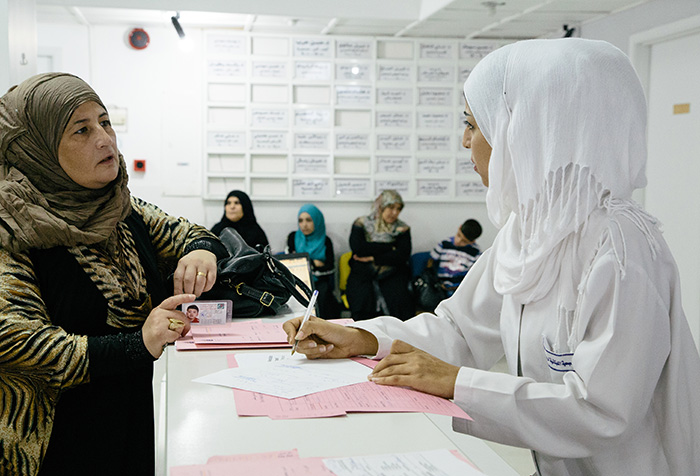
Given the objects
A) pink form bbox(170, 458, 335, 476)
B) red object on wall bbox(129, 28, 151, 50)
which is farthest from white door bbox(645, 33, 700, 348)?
red object on wall bbox(129, 28, 151, 50)

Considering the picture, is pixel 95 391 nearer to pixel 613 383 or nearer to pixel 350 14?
pixel 613 383

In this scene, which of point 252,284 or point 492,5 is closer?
point 252,284

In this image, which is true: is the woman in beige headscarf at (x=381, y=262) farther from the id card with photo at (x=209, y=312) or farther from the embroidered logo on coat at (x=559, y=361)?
the embroidered logo on coat at (x=559, y=361)

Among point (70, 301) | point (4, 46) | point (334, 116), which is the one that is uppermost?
point (334, 116)

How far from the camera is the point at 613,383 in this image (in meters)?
1.14

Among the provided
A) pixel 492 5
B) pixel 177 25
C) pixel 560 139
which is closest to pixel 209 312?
pixel 560 139

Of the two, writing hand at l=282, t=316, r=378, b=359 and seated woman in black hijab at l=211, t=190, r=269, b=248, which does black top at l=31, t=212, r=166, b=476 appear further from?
seated woman in black hijab at l=211, t=190, r=269, b=248

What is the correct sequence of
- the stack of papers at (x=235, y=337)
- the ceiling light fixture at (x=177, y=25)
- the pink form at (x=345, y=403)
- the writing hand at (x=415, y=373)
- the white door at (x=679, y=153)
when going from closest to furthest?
the pink form at (x=345, y=403), the writing hand at (x=415, y=373), the stack of papers at (x=235, y=337), the white door at (x=679, y=153), the ceiling light fixture at (x=177, y=25)

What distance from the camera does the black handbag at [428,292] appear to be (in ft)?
18.0

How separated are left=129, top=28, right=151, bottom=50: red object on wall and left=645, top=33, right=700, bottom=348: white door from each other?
4.21 m

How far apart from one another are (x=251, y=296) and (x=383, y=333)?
0.54 metres

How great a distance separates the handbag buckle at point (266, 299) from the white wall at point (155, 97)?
4.18m

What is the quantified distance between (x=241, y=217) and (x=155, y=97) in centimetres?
137

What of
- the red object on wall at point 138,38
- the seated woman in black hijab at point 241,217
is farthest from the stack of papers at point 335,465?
the red object on wall at point 138,38
